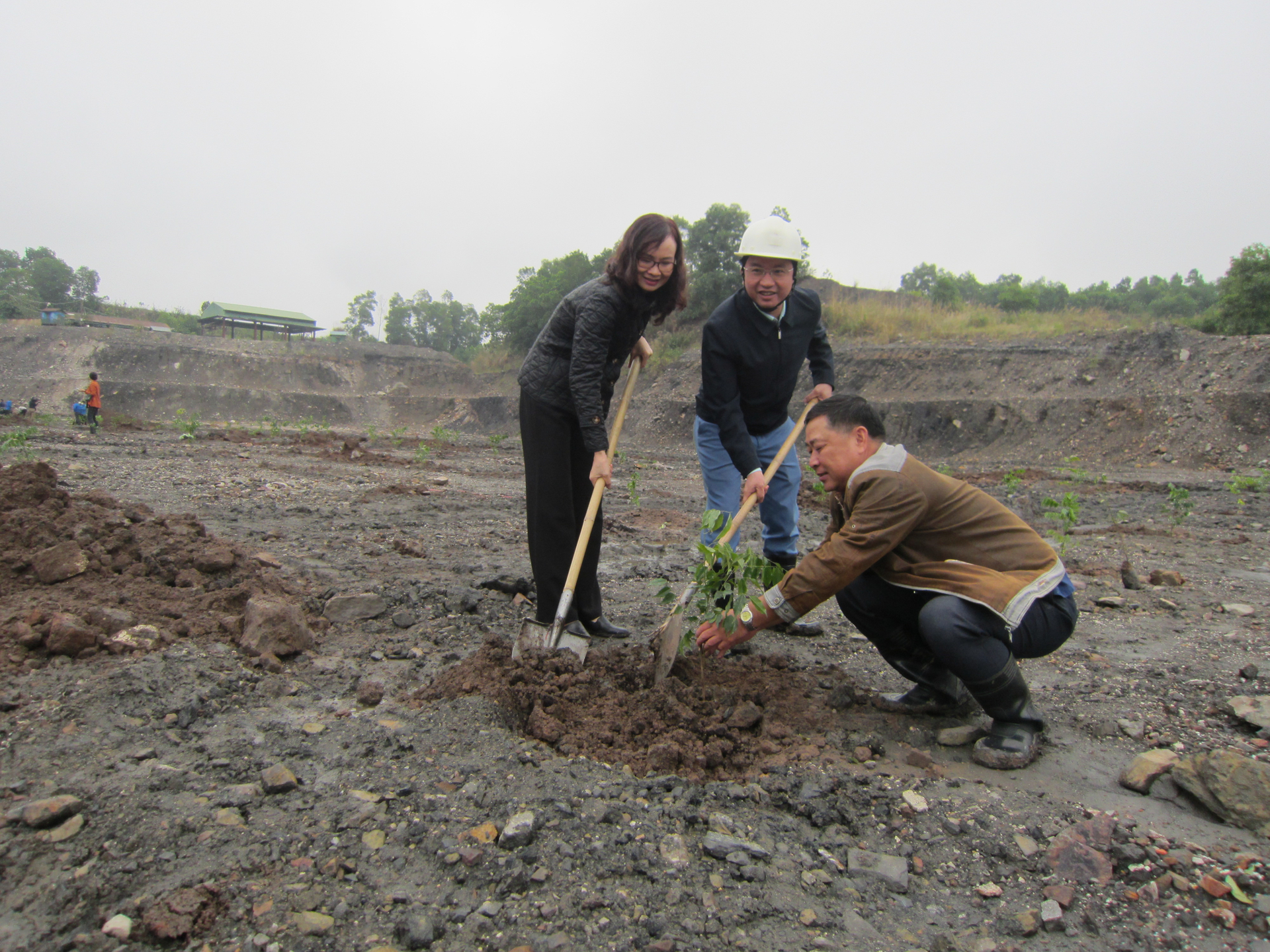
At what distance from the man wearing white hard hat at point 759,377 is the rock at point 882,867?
1.82 metres

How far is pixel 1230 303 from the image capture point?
1869 cm

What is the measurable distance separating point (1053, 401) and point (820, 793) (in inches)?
713

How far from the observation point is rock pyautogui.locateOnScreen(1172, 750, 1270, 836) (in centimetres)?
194

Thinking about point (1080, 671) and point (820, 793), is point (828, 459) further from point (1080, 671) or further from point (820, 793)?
point (1080, 671)

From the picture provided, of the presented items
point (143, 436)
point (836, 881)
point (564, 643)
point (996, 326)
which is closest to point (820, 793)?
point (836, 881)

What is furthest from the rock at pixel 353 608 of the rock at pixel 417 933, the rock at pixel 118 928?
the rock at pixel 417 933

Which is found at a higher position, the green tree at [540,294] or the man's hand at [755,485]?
the green tree at [540,294]

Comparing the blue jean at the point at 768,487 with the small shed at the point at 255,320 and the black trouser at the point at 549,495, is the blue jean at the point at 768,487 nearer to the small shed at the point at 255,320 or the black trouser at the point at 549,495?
the black trouser at the point at 549,495

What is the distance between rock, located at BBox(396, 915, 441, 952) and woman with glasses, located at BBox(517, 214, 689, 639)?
5.69 feet

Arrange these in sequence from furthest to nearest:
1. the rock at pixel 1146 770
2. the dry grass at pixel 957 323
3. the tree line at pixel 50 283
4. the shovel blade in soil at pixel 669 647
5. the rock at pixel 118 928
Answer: the tree line at pixel 50 283
the dry grass at pixel 957 323
the shovel blade in soil at pixel 669 647
the rock at pixel 1146 770
the rock at pixel 118 928

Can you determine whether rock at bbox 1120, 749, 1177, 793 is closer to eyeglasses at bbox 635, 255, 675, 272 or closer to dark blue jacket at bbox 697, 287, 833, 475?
dark blue jacket at bbox 697, 287, 833, 475

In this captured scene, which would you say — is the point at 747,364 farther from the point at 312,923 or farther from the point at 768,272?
the point at 312,923

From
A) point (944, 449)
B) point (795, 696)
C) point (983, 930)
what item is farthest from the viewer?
point (944, 449)

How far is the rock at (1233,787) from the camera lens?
194cm
